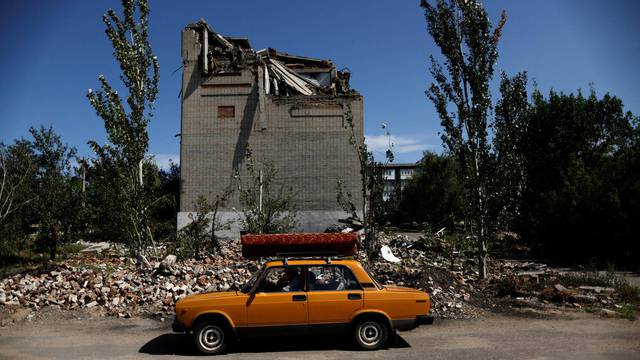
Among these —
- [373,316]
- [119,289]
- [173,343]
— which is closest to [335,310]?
[373,316]

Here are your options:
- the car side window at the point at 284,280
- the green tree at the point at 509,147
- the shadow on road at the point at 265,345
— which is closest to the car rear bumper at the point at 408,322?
the shadow on road at the point at 265,345

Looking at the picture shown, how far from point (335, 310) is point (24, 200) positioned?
53.5ft

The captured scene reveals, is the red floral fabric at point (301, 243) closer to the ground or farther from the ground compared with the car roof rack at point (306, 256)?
farther from the ground

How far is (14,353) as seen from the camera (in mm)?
7484

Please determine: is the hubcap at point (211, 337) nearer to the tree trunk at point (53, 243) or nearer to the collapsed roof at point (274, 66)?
the tree trunk at point (53, 243)

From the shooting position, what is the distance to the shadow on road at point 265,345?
737 centimetres

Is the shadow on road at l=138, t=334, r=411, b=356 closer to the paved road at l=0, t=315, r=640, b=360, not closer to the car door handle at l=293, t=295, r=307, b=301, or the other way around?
the paved road at l=0, t=315, r=640, b=360

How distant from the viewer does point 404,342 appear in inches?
302

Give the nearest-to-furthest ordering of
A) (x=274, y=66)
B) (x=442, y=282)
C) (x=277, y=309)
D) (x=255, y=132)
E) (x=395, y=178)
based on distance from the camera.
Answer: (x=277, y=309), (x=442, y=282), (x=255, y=132), (x=274, y=66), (x=395, y=178)

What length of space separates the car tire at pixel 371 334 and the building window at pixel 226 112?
17640 millimetres

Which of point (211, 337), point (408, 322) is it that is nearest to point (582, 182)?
point (408, 322)

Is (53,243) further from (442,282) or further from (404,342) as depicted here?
(404,342)

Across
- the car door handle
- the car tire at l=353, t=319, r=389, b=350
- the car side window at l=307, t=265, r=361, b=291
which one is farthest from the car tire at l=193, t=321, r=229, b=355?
the car tire at l=353, t=319, r=389, b=350

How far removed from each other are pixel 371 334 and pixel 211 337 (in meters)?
2.53
